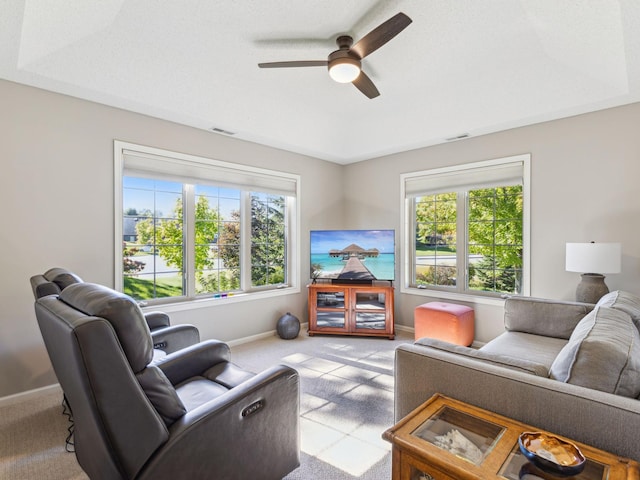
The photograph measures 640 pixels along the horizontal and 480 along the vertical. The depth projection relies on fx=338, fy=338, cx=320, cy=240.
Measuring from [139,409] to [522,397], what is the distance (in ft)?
4.79

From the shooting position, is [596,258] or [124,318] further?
[596,258]

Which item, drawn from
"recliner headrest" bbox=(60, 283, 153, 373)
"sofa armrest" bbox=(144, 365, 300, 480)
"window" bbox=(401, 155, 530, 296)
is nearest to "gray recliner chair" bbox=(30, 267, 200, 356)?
"recliner headrest" bbox=(60, 283, 153, 373)

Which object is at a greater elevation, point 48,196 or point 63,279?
point 48,196

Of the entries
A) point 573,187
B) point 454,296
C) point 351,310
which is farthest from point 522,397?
point 351,310

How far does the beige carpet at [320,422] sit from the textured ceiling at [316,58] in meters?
2.53

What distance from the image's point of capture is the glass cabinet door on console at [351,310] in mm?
4324

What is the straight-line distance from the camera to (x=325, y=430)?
2.28 meters

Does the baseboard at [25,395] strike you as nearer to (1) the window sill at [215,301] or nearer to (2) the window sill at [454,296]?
(1) the window sill at [215,301]

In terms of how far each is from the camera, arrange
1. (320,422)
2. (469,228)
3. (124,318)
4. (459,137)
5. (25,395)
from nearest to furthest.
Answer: (124,318) < (320,422) < (25,395) < (459,137) < (469,228)

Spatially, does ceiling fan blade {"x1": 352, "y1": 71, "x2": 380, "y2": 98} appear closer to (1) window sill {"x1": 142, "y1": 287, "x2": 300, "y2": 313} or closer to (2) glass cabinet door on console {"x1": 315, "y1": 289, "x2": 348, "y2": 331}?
(2) glass cabinet door on console {"x1": 315, "y1": 289, "x2": 348, "y2": 331}

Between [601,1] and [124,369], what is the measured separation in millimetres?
3198

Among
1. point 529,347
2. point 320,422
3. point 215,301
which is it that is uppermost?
point 215,301

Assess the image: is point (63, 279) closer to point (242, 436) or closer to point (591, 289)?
point (242, 436)

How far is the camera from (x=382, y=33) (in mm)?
2119
